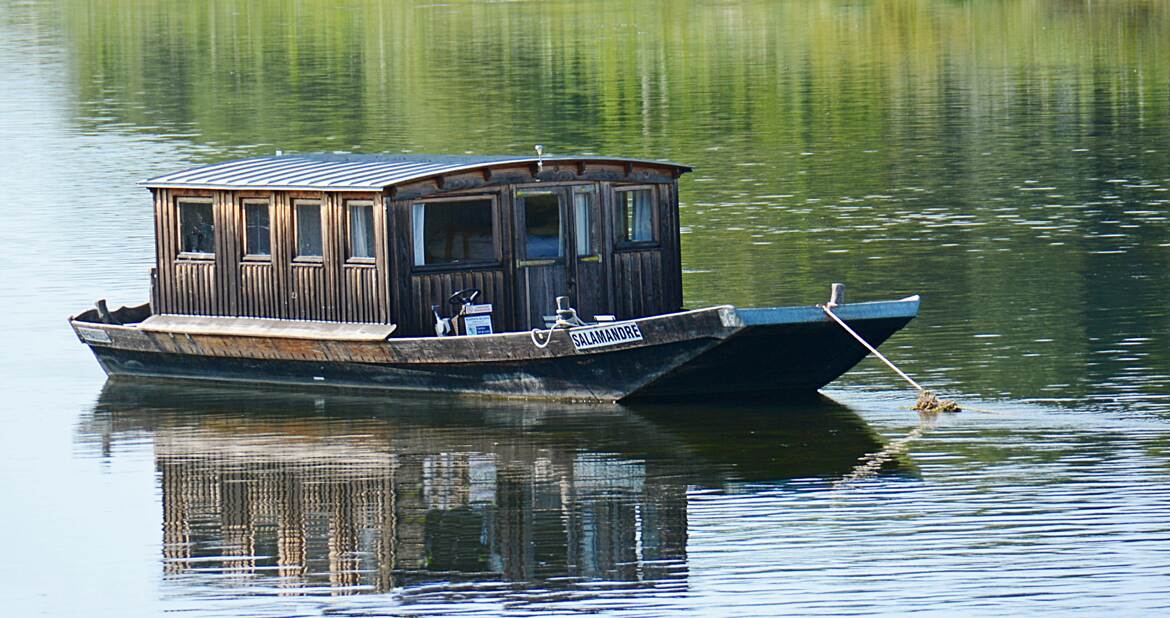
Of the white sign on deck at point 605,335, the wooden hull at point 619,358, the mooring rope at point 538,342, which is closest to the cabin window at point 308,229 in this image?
the wooden hull at point 619,358

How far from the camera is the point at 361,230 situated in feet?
102

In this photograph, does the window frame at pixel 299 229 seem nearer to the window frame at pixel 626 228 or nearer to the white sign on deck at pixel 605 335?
the window frame at pixel 626 228

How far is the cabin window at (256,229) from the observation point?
32.2 metres

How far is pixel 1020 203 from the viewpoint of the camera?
173 ft

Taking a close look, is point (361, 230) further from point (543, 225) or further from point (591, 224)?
point (591, 224)

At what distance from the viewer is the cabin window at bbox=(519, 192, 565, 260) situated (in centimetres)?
3139

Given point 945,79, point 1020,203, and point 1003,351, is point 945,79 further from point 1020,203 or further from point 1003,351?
point 1003,351

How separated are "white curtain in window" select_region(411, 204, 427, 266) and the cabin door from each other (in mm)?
1209

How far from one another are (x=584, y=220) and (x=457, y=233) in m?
1.65

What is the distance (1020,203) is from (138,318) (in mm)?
23541

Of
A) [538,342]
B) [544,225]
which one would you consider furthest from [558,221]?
[538,342]

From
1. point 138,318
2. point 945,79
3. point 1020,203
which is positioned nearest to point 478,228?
point 138,318

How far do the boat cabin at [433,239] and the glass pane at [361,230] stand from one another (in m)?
0.02

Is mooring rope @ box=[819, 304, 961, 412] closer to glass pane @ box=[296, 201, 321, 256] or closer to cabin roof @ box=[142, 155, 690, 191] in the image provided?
cabin roof @ box=[142, 155, 690, 191]
